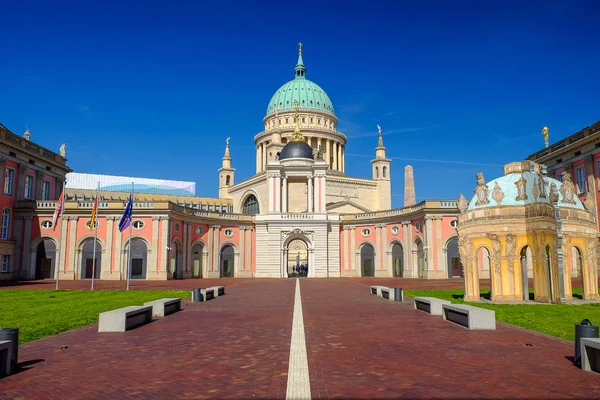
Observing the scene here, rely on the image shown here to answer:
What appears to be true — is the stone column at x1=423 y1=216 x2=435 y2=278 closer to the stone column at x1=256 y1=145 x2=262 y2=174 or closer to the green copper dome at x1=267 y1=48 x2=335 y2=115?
the green copper dome at x1=267 y1=48 x2=335 y2=115

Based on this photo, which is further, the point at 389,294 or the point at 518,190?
the point at 389,294

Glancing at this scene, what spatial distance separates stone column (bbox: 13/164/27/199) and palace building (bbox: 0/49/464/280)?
0.93ft

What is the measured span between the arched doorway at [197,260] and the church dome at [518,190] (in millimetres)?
38600

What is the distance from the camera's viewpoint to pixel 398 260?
57.1m

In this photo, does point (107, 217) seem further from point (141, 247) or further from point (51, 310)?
point (51, 310)

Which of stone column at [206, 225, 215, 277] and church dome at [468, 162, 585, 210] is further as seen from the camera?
stone column at [206, 225, 215, 277]

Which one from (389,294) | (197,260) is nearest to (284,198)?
(197,260)

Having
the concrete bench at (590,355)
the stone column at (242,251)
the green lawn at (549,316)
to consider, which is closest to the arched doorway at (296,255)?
the stone column at (242,251)

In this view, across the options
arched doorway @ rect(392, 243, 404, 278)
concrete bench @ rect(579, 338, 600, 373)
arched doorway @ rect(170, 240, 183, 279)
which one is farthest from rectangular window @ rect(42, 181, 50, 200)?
concrete bench @ rect(579, 338, 600, 373)

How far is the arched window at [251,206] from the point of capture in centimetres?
8538

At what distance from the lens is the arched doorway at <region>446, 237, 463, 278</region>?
167 ft

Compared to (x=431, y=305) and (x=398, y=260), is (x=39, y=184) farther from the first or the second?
(x=431, y=305)

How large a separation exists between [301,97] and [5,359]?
9180 cm

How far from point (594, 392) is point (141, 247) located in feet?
157
